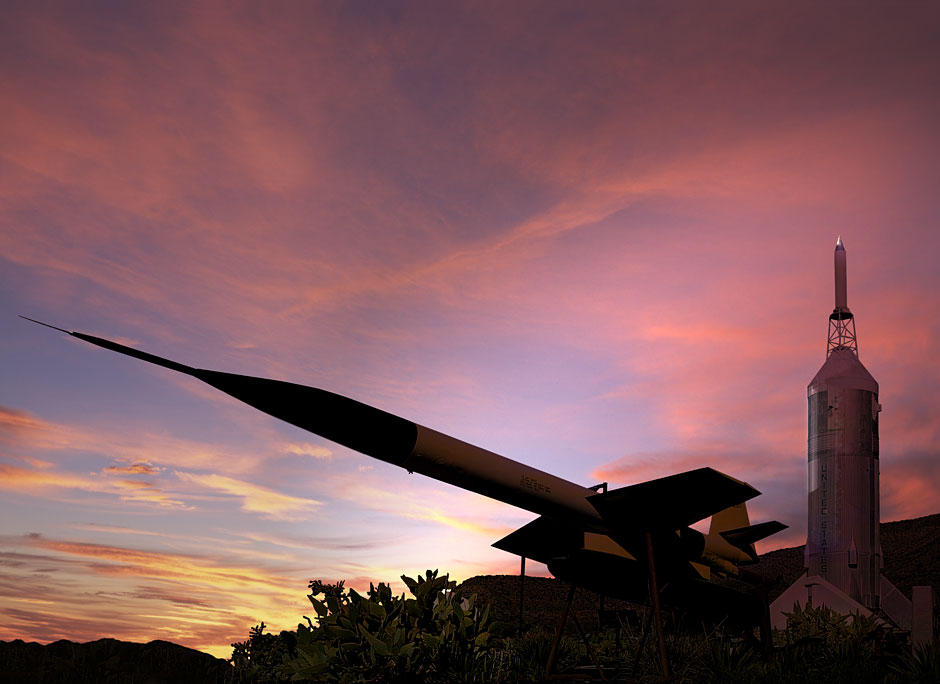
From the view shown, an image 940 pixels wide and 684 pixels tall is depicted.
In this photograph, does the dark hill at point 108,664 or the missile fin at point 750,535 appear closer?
the dark hill at point 108,664

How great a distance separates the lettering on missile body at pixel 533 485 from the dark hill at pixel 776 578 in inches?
520

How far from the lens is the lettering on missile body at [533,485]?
41.8ft

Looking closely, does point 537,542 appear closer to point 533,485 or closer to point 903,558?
point 533,485

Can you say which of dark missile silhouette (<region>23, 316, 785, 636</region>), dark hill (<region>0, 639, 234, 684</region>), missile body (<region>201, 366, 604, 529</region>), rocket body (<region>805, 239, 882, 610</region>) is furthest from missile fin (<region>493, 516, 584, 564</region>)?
rocket body (<region>805, 239, 882, 610</region>)

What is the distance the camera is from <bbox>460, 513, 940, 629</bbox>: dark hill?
36.7 metres

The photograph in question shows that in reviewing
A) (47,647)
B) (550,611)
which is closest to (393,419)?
(47,647)

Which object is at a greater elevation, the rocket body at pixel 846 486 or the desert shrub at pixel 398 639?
the rocket body at pixel 846 486

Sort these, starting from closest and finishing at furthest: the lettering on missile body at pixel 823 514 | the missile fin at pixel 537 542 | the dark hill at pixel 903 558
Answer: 1. the missile fin at pixel 537 542
2. the lettering on missile body at pixel 823 514
3. the dark hill at pixel 903 558

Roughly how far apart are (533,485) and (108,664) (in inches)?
329

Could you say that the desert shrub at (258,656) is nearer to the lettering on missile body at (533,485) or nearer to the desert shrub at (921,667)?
the lettering on missile body at (533,485)

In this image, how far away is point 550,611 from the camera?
39094mm

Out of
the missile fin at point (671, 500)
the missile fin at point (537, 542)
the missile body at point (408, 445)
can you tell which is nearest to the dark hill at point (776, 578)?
the missile fin at point (537, 542)

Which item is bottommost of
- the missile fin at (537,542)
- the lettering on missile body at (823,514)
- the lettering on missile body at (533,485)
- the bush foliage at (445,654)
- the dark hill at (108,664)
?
the dark hill at (108,664)

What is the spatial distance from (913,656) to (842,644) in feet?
12.0
